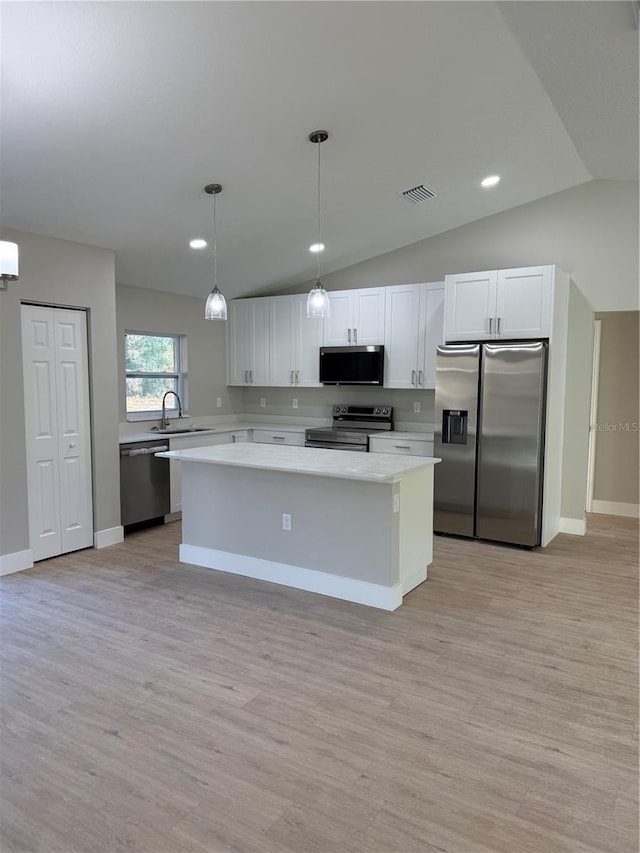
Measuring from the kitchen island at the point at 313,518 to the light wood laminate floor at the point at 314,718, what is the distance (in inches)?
6.7

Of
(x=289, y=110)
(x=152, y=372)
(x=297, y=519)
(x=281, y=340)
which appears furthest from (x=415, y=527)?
(x=152, y=372)

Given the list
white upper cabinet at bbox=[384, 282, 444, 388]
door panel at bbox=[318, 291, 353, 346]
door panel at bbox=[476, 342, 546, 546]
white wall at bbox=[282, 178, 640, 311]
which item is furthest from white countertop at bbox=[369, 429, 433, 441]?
white wall at bbox=[282, 178, 640, 311]

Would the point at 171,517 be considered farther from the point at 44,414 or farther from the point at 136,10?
the point at 136,10

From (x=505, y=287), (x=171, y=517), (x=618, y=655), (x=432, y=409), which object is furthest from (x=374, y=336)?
(x=618, y=655)

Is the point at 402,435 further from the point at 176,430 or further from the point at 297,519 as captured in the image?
the point at 176,430

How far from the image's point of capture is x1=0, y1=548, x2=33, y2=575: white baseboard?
3938mm

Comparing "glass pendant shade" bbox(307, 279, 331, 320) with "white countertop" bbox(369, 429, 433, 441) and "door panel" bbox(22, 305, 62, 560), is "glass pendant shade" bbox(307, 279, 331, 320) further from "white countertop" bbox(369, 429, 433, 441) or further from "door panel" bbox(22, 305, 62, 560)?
"white countertop" bbox(369, 429, 433, 441)

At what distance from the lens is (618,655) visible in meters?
2.86

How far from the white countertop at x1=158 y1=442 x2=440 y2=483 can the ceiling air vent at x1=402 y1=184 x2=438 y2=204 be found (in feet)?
7.36

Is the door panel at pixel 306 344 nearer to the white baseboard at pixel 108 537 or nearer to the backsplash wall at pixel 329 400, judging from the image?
the backsplash wall at pixel 329 400

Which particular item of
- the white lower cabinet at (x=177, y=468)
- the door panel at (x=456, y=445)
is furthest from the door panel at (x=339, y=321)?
the white lower cabinet at (x=177, y=468)

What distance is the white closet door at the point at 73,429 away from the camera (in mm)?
4289

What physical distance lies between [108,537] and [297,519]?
77.5 inches

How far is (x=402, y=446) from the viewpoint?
5.34 metres
